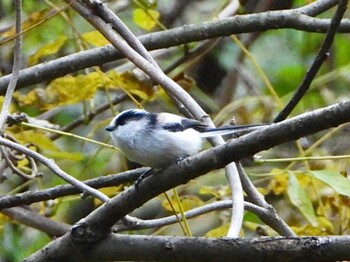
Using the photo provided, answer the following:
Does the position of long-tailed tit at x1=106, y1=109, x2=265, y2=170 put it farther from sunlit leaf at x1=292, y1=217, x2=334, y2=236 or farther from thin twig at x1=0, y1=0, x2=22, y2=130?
sunlit leaf at x1=292, y1=217, x2=334, y2=236

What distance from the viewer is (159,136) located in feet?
5.91

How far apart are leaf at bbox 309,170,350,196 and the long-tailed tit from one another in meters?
0.41

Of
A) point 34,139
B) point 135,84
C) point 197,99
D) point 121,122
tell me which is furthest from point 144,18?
point 197,99

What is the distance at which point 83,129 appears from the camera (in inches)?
154

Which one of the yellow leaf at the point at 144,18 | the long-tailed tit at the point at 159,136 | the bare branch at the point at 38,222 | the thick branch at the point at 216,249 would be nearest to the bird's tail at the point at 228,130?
the long-tailed tit at the point at 159,136

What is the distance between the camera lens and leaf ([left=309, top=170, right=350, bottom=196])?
80.9 inches

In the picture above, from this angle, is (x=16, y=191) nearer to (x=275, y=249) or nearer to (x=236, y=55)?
(x=236, y=55)

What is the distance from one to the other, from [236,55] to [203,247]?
2.39 metres

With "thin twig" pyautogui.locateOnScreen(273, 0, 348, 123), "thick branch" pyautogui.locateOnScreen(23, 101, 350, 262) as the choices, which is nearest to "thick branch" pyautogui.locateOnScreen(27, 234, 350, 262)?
"thick branch" pyautogui.locateOnScreen(23, 101, 350, 262)

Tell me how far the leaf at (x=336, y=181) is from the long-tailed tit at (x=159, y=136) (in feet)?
1.35

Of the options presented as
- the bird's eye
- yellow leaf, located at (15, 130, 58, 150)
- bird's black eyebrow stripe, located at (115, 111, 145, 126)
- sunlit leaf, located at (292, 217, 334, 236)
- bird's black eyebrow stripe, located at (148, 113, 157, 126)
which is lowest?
sunlit leaf, located at (292, 217, 334, 236)

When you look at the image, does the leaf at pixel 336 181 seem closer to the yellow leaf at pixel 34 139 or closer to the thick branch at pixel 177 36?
the thick branch at pixel 177 36

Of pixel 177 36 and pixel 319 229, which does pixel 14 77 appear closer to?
pixel 177 36

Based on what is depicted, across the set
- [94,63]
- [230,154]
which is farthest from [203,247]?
[94,63]
